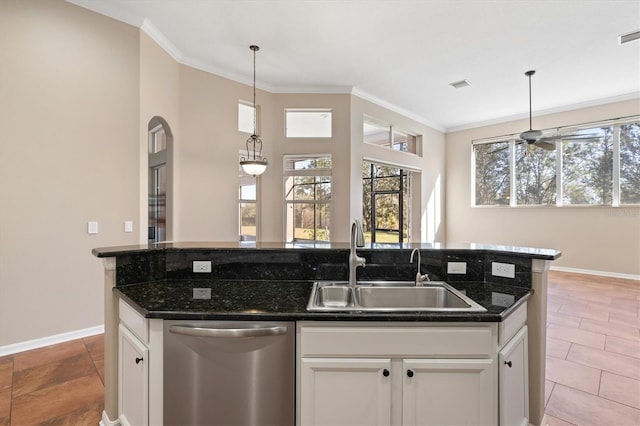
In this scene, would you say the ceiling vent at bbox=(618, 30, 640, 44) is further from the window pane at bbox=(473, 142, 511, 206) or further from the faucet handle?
the faucet handle

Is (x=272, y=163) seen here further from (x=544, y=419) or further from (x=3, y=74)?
(x=544, y=419)

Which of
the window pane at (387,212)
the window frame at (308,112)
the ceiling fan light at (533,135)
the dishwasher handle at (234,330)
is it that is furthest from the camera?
the window pane at (387,212)

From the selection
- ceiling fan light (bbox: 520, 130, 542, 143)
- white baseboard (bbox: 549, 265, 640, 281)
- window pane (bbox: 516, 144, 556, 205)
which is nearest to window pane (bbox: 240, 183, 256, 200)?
ceiling fan light (bbox: 520, 130, 542, 143)

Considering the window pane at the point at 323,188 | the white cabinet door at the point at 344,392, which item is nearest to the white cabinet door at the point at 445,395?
the white cabinet door at the point at 344,392

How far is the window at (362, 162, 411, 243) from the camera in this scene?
22.8 ft

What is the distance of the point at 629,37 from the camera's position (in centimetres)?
369

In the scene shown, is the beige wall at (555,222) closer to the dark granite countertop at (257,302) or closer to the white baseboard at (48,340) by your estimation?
the dark granite countertop at (257,302)

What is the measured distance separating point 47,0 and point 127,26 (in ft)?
2.13

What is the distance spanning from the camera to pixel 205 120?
4.43 m

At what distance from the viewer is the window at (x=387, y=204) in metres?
6.94

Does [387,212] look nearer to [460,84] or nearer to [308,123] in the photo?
[308,123]

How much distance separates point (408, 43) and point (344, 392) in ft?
13.3

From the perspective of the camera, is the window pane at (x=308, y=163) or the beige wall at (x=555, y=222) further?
the beige wall at (x=555, y=222)

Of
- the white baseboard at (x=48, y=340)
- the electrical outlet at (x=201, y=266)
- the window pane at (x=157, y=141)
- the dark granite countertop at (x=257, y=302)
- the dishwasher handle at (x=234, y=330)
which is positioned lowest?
the white baseboard at (x=48, y=340)
